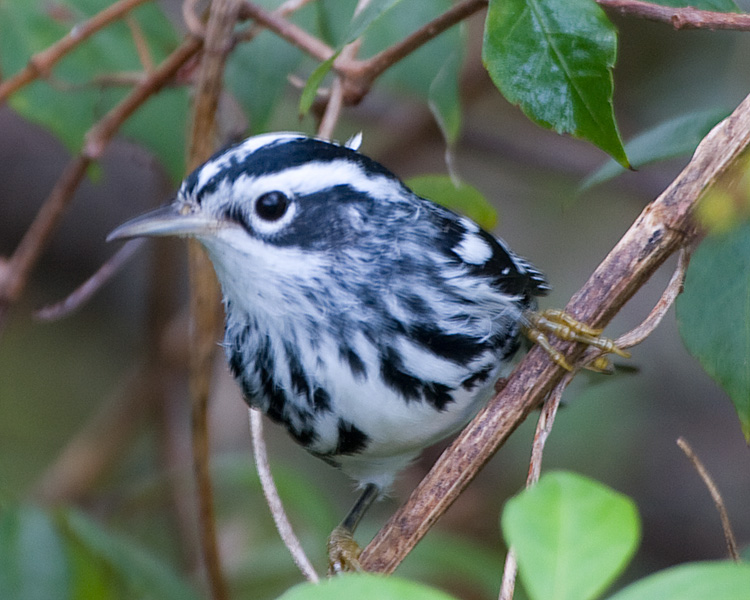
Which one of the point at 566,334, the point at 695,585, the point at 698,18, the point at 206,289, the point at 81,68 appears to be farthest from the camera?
the point at 81,68

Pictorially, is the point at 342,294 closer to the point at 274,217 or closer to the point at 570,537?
the point at 274,217

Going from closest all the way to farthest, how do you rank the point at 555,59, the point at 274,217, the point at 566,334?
the point at 555,59 < the point at 566,334 < the point at 274,217

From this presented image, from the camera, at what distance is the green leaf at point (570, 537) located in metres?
0.91

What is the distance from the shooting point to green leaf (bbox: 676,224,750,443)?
1681 mm

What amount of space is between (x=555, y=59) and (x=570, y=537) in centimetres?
95

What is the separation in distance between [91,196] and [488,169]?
239 cm

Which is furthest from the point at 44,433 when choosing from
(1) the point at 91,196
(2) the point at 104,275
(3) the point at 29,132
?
(2) the point at 104,275

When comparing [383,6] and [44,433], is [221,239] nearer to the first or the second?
[383,6]

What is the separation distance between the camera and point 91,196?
559 centimetres

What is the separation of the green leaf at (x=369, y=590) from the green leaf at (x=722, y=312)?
964mm

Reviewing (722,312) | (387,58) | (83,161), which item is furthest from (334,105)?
(722,312)

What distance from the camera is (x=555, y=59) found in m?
1.62

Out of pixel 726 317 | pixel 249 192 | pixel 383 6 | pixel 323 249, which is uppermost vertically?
pixel 383 6

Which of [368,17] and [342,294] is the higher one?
[368,17]
